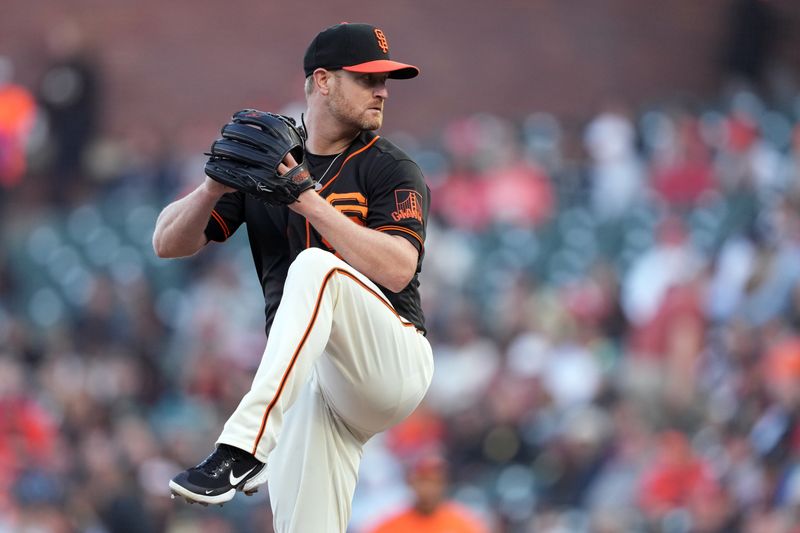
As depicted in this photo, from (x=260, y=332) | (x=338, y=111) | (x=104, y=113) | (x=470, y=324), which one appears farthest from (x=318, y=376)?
(x=104, y=113)

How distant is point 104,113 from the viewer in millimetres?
12023

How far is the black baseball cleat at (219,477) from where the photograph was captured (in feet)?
11.3

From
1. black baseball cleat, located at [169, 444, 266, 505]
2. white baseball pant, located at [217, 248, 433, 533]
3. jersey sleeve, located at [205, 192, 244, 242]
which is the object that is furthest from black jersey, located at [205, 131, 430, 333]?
black baseball cleat, located at [169, 444, 266, 505]

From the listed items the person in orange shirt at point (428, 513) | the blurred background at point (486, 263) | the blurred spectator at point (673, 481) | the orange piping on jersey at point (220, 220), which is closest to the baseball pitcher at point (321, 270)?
the orange piping on jersey at point (220, 220)

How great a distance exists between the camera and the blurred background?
25.8 feet

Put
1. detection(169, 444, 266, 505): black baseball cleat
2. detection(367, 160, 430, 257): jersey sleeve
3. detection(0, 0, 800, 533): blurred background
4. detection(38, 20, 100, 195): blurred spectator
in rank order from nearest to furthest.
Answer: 1. detection(169, 444, 266, 505): black baseball cleat
2. detection(367, 160, 430, 257): jersey sleeve
3. detection(0, 0, 800, 533): blurred background
4. detection(38, 20, 100, 195): blurred spectator

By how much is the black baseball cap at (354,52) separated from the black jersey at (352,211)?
0.24 meters

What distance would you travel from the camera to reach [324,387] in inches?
154

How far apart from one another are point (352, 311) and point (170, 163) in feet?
25.0

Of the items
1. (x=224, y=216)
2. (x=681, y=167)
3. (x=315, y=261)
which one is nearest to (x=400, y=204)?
(x=315, y=261)

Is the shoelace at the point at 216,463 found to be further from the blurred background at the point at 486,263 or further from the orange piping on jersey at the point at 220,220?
the blurred background at the point at 486,263

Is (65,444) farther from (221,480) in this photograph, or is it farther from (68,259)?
(221,480)

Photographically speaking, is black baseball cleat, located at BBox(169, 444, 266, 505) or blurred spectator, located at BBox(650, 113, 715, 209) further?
blurred spectator, located at BBox(650, 113, 715, 209)

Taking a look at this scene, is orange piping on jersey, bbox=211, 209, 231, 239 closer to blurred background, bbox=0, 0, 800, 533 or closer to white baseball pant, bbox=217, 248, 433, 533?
white baseball pant, bbox=217, 248, 433, 533
